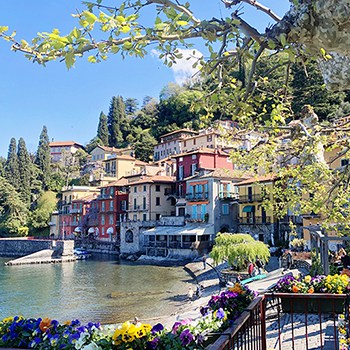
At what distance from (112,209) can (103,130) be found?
44830mm

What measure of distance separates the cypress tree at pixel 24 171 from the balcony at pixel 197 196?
4277 centimetres

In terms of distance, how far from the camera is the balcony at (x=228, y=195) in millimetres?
43812

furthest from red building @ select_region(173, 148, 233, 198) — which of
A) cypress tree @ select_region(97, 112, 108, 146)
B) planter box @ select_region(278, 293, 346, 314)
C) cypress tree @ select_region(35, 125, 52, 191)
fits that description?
cypress tree @ select_region(97, 112, 108, 146)

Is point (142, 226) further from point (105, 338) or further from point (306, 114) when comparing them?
point (105, 338)

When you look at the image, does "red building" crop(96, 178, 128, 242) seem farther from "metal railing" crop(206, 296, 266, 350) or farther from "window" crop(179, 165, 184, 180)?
"metal railing" crop(206, 296, 266, 350)

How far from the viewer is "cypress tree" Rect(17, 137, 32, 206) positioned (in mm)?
75812

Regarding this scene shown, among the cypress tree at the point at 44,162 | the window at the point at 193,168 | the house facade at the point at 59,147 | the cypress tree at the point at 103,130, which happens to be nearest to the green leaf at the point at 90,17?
the window at the point at 193,168

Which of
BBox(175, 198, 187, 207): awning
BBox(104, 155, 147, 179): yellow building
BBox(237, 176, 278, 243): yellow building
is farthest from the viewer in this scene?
BBox(104, 155, 147, 179): yellow building

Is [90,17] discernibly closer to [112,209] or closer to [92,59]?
[92,59]

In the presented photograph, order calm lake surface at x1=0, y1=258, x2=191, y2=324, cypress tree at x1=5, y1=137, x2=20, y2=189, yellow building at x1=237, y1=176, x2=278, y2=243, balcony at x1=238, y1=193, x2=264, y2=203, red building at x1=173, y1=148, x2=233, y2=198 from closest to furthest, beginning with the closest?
1. calm lake surface at x1=0, y1=258, x2=191, y2=324
2. yellow building at x1=237, y1=176, x2=278, y2=243
3. balcony at x1=238, y1=193, x2=264, y2=203
4. red building at x1=173, y1=148, x2=233, y2=198
5. cypress tree at x1=5, y1=137, x2=20, y2=189

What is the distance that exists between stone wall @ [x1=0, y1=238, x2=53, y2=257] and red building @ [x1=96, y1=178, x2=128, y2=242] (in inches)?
353

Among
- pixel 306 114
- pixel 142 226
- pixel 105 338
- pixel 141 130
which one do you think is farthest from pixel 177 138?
pixel 105 338

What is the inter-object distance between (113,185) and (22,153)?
27.9 metres

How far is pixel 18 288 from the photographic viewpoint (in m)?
30.3
